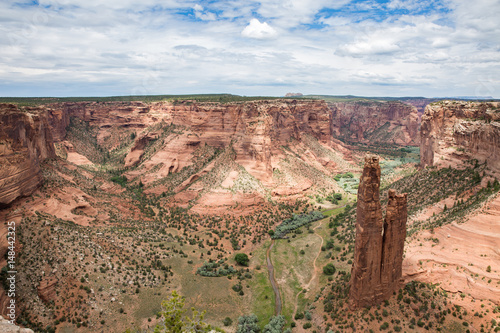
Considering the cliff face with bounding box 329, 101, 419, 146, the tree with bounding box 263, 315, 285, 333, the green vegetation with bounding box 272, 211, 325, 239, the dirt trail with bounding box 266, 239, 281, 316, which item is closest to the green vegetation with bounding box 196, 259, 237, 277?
the dirt trail with bounding box 266, 239, 281, 316

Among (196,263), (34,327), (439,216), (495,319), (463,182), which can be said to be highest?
(463,182)

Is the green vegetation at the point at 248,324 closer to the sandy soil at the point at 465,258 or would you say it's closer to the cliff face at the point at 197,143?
the sandy soil at the point at 465,258

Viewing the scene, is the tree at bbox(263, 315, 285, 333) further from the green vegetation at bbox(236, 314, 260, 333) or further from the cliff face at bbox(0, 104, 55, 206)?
the cliff face at bbox(0, 104, 55, 206)

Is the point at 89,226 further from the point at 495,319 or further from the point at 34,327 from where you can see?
the point at 495,319

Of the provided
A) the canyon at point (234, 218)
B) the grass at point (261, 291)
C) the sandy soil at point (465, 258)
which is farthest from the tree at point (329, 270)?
the sandy soil at point (465, 258)

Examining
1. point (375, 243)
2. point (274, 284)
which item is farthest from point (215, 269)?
point (375, 243)

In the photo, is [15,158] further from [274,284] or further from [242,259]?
[274,284]

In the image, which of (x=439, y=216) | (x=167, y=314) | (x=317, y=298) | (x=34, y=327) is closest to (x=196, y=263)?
(x=317, y=298)
